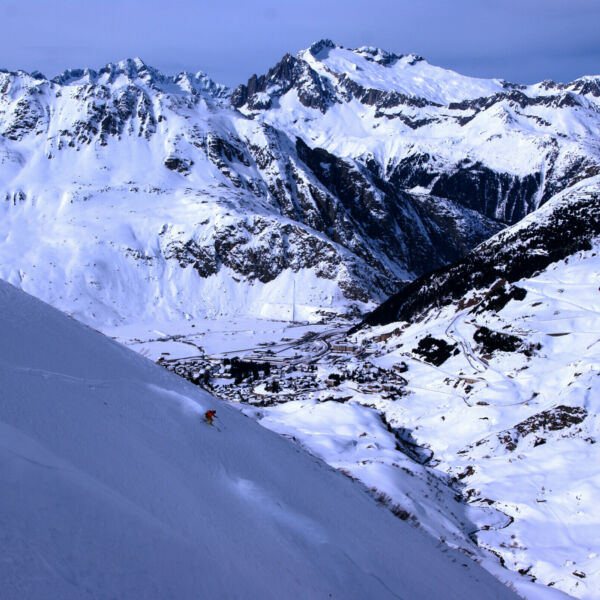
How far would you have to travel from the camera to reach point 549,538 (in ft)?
71.7

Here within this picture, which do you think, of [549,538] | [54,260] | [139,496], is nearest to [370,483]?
A: [549,538]

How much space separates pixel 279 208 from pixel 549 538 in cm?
13570

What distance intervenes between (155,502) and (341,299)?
104m

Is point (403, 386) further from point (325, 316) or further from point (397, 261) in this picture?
point (397, 261)

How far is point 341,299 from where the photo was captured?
111 m

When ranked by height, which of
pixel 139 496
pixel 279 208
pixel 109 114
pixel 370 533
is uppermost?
pixel 109 114

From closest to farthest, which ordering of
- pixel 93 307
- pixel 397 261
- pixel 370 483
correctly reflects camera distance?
1. pixel 370 483
2. pixel 93 307
3. pixel 397 261

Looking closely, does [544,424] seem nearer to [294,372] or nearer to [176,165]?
[294,372]

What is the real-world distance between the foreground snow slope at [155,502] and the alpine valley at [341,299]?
6.98 meters

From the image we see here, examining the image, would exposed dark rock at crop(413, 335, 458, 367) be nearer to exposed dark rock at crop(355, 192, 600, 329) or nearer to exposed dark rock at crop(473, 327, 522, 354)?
exposed dark rock at crop(473, 327, 522, 354)

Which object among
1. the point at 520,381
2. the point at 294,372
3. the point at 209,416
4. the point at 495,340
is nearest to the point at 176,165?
the point at 294,372

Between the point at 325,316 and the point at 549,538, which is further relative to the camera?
the point at 325,316

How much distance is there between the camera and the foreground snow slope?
5844 mm

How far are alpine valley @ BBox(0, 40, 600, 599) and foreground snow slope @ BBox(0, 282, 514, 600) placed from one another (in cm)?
698
